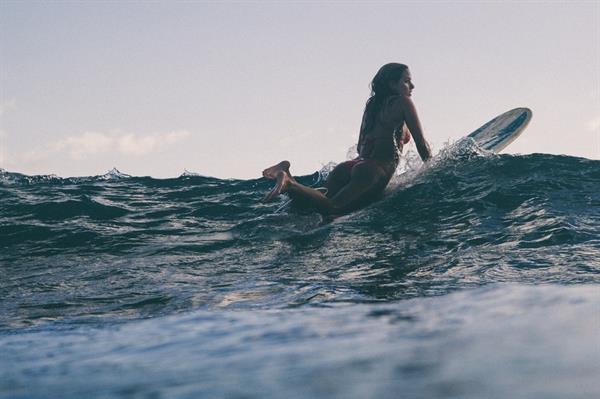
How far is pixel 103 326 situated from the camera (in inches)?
138

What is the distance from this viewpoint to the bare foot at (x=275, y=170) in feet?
20.4

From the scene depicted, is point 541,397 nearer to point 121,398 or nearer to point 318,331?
point 121,398

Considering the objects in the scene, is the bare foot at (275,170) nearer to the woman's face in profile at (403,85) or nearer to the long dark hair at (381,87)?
the long dark hair at (381,87)

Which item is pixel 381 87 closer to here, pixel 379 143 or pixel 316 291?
pixel 379 143

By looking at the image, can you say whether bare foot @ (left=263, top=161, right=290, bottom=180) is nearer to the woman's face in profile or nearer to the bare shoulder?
the bare shoulder

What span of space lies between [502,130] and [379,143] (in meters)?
3.93

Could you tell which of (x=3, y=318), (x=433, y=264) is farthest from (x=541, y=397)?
(x=3, y=318)

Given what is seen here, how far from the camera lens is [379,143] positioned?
22.9 feet

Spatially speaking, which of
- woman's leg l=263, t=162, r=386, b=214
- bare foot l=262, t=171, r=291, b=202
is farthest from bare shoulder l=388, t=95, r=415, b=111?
bare foot l=262, t=171, r=291, b=202

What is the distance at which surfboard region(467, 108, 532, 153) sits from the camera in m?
9.75

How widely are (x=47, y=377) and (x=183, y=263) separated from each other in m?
3.63

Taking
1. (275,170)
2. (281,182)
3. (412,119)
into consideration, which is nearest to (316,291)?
(281,182)

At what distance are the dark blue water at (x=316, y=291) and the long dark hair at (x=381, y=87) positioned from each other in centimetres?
87

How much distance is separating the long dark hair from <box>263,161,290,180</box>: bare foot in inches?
51.7
